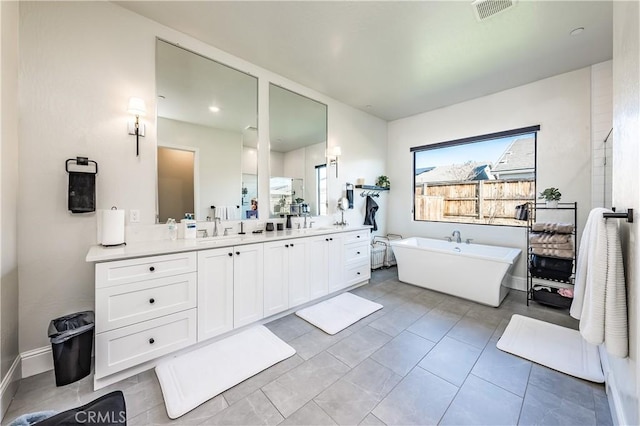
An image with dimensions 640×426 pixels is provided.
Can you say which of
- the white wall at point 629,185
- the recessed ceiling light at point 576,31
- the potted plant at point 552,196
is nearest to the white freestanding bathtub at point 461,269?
the potted plant at point 552,196

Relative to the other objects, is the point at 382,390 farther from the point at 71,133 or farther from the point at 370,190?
the point at 370,190

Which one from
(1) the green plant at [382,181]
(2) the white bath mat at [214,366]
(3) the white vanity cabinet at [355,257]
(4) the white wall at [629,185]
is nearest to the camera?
(4) the white wall at [629,185]

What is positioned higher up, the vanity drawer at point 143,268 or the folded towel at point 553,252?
the vanity drawer at point 143,268

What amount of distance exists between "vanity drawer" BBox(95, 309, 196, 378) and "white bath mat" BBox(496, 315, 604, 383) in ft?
8.81

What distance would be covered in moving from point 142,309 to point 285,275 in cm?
125

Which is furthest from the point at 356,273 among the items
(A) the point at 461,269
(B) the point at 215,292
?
(B) the point at 215,292

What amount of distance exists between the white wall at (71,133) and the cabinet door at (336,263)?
1.98m

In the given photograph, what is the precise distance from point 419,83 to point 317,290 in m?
3.13

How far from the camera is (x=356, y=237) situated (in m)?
3.44

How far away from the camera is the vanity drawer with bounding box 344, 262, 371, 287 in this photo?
3.30 m

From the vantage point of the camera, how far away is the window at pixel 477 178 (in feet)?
11.5

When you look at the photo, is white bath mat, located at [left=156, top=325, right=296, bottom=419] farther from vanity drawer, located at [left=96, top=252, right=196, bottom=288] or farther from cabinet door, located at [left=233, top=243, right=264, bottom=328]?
vanity drawer, located at [left=96, top=252, right=196, bottom=288]

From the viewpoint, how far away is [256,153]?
2.96 metres

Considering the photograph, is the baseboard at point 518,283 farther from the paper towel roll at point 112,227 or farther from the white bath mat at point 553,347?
the paper towel roll at point 112,227
